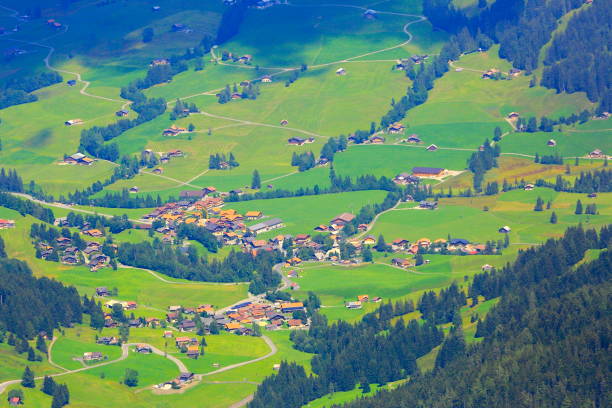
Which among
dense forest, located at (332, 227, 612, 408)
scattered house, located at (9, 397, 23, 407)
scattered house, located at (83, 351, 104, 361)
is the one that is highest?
dense forest, located at (332, 227, 612, 408)

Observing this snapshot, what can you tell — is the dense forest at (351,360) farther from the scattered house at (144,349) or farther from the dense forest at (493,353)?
the scattered house at (144,349)

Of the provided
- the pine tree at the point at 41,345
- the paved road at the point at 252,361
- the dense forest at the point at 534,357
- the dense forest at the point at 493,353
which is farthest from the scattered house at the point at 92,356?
the dense forest at the point at 534,357

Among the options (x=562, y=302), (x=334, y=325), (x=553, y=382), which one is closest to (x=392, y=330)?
(x=334, y=325)

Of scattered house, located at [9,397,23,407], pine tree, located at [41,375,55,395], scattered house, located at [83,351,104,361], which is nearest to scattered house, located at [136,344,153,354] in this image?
scattered house, located at [83,351,104,361]

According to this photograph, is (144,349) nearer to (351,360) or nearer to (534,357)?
(351,360)

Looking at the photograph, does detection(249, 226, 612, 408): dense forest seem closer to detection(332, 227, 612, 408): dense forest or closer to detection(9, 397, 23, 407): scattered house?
detection(332, 227, 612, 408): dense forest

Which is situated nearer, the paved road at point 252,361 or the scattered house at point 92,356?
the paved road at point 252,361

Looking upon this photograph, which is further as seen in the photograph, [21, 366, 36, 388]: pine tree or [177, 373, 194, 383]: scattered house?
[177, 373, 194, 383]: scattered house

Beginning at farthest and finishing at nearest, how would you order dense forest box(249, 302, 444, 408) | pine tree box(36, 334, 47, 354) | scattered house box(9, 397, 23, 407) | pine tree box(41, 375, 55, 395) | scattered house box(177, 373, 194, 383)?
pine tree box(36, 334, 47, 354) < scattered house box(177, 373, 194, 383) < dense forest box(249, 302, 444, 408) < pine tree box(41, 375, 55, 395) < scattered house box(9, 397, 23, 407)

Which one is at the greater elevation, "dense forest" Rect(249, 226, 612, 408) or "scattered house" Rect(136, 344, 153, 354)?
"dense forest" Rect(249, 226, 612, 408)
